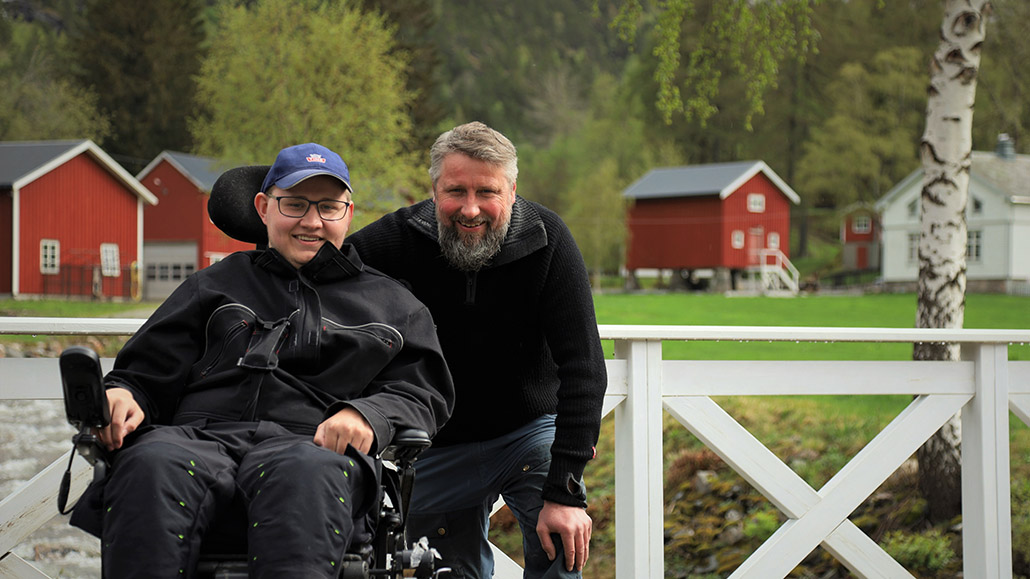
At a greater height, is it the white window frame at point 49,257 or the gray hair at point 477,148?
the white window frame at point 49,257

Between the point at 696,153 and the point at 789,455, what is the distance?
44704 millimetres

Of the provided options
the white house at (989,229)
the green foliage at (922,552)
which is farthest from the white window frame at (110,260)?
the green foliage at (922,552)

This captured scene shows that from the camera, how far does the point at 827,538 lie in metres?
2.96

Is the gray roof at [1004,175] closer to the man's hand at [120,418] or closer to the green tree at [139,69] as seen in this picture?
the green tree at [139,69]

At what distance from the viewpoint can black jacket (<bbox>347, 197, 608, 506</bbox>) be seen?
2382 millimetres

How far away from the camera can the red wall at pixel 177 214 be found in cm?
3192

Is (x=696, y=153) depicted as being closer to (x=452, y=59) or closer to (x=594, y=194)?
(x=594, y=194)

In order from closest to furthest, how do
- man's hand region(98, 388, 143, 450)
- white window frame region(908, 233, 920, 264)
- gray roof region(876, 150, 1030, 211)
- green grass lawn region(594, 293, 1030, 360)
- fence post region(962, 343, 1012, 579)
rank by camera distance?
1. man's hand region(98, 388, 143, 450)
2. fence post region(962, 343, 1012, 579)
3. green grass lawn region(594, 293, 1030, 360)
4. gray roof region(876, 150, 1030, 211)
5. white window frame region(908, 233, 920, 264)

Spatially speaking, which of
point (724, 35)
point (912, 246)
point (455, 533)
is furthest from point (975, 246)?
point (455, 533)

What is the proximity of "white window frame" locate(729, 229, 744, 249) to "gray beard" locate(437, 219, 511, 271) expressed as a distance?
35.6m

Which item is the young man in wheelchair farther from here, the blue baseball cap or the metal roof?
the metal roof

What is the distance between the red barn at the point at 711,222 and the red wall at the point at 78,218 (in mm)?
18675

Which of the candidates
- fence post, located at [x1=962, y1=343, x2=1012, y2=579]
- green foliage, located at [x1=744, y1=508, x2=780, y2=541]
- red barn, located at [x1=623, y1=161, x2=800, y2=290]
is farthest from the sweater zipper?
A: red barn, located at [x1=623, y1=161, x2=800, y2=290]

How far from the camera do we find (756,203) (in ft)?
128
